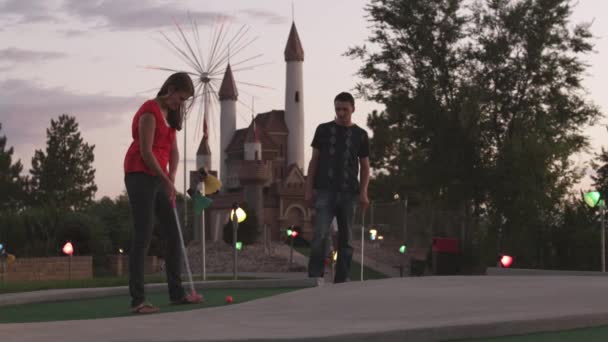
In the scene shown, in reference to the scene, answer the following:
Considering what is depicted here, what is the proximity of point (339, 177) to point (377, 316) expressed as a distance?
10.0 ft

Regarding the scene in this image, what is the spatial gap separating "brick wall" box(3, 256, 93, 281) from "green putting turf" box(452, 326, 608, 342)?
2167 centimetres

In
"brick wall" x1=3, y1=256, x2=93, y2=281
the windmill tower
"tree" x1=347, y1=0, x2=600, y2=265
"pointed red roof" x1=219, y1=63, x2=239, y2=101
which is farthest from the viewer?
"pointed red roof" x1=219, y1=63, x2=239, y2=101

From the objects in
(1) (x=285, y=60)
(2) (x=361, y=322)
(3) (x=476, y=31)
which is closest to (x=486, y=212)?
(3) (x=476, y=31)

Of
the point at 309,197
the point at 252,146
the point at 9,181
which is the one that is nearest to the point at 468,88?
the point at 309,197

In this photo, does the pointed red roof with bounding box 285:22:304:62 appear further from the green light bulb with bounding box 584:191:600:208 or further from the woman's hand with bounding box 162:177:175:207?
the woman's hand with bounding box 162:177:175:207

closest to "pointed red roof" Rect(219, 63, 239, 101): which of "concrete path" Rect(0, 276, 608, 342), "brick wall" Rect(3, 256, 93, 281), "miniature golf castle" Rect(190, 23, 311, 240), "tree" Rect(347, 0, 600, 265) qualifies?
"miniature golf castle" Rect(190, 23, 311, 240)

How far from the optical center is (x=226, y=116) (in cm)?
9744

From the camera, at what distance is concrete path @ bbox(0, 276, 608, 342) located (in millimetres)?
4895

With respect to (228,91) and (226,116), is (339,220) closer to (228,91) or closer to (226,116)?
(226,116)

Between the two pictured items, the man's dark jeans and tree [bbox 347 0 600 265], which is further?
tree [bbox 347 0 600 265]

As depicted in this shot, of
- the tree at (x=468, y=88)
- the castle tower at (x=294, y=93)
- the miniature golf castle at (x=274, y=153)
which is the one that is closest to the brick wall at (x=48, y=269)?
the tree at (x=468, y=88)

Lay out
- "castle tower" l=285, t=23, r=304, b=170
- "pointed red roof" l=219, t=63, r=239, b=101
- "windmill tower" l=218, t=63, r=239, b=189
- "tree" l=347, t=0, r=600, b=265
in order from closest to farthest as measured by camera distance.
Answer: "tree" l=347, t=0, r=600, b=265 < "castle tower" l=285, t=23, r=304, b=170 < "windmill tower" l=218, t=63, r=239, b=189 < "pointed red roof" l=219, t=63, r=239, b=101

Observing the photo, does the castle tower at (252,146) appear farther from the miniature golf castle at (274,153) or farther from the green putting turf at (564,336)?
the green putting turf at (564,336)

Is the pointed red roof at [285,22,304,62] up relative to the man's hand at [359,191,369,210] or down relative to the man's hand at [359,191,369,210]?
up
